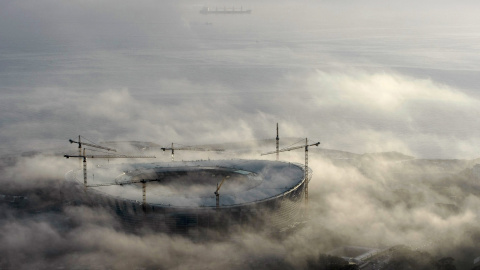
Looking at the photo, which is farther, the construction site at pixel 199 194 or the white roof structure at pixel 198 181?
the white roof structure at pixel 198 181

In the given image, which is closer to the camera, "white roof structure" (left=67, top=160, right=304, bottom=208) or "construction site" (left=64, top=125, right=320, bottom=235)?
"construction site" (left=64, top=125, right=320, bottom=235)

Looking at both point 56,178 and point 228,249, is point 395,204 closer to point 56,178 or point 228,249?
point 228,249

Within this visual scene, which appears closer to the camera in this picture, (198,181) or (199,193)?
(199,193)

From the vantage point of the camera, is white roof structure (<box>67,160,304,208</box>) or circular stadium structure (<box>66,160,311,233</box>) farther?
white roof structure (<box>67,160,304,208</box>)

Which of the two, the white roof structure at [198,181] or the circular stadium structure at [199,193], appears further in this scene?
the white roof structure at [198,181]

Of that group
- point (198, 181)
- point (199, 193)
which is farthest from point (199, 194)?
point (198, 181)

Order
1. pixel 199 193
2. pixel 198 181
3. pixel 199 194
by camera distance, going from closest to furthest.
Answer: pixel 199 194 < pixel 199 193 < pixel 198 181

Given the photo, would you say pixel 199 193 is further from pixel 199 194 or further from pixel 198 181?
pixel 198 181

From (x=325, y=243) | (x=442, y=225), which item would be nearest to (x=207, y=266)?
(x=325, y=243)
